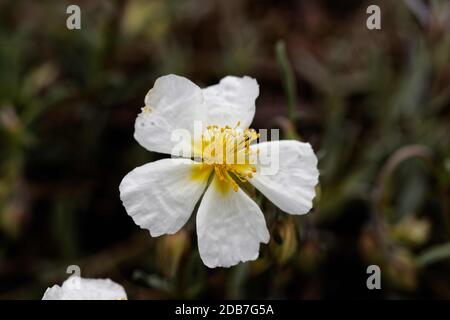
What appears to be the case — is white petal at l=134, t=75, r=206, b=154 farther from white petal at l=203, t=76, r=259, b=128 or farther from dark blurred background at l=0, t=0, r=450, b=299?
dark blurred background at l=0, t=0, r=450, b=299

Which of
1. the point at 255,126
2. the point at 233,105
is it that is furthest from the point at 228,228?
the point at 255,126

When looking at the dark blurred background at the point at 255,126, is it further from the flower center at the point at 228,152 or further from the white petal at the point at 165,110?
the white petal at the point at 165,110

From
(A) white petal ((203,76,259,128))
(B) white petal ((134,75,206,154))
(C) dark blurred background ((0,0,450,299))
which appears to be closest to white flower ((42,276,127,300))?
(C) dark blurred background ((0,0,450,299))

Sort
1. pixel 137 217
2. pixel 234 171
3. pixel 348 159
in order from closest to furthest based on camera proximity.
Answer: pixel 137 217
pixel 234 171
pixel 348 159
